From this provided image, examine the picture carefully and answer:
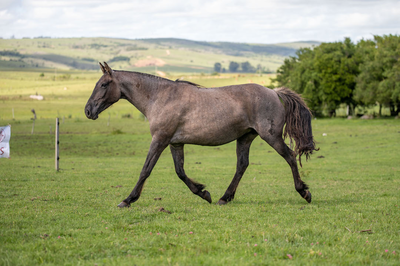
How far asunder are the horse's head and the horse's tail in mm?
3567

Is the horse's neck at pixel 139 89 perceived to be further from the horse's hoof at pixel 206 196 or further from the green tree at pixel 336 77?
the green tree at pixel 336 77

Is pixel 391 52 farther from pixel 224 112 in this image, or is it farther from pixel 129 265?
pixel 129 265

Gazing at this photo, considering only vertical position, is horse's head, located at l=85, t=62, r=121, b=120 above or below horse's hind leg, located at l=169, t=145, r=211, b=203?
above

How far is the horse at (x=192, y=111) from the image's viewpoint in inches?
328

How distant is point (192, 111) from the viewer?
8414 mm

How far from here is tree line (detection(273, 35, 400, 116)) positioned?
45.7 metres

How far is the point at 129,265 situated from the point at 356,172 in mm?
13825

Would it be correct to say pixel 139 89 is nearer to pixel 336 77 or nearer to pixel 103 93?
pixel 103 93

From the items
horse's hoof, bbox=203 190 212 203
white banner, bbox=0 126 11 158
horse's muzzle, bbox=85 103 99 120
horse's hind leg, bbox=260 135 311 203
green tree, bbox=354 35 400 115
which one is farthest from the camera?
green tree, bbox=354 35 400 115

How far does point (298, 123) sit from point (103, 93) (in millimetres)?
4246

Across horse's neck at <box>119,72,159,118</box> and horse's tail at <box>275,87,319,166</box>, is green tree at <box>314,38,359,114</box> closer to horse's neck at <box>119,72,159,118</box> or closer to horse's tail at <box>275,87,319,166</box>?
horse's tail at <box>275,87,319,166</box>

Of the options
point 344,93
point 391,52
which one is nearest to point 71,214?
point 391,52

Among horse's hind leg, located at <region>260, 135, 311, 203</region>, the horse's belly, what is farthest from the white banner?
horse's hind leg, located at <region>260, 135, 311, 203</region>

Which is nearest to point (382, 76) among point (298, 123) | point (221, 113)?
point (298, 123)
